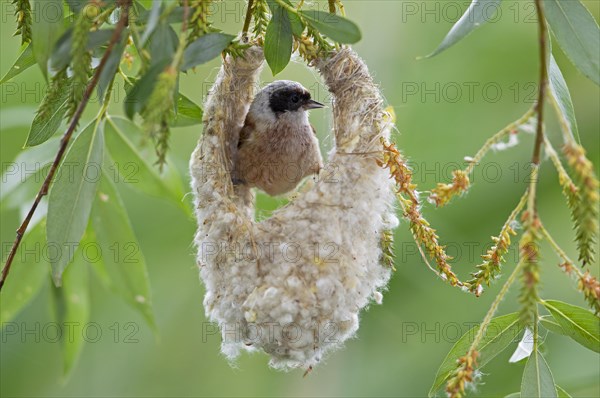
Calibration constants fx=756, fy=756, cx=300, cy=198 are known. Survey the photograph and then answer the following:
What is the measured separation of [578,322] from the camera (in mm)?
1724

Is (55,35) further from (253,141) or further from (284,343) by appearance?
(253,141)

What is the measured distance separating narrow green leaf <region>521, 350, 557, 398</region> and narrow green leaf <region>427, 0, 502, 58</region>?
0.72m

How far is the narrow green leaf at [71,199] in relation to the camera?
1693 millimetres

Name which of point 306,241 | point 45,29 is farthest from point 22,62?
point 306,241

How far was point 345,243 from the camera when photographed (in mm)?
2164

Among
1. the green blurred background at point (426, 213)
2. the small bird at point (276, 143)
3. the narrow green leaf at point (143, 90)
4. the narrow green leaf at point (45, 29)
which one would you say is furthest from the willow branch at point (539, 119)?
the green blurred background at point (426, 213)

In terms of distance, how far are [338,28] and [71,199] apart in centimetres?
72

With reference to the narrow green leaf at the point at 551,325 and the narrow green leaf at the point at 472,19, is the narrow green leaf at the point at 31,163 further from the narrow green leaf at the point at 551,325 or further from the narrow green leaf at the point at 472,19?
the narrow green leaf at the point at 551,325

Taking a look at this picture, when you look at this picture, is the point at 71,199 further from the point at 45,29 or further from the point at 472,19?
the point at 472,19

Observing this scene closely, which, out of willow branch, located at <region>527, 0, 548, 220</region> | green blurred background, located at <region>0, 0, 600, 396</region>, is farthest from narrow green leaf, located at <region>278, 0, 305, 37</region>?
green blurred background, located at <region>0, 0, 600, 396</region>

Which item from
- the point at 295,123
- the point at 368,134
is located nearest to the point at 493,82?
the point at 295,123

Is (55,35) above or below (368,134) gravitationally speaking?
above

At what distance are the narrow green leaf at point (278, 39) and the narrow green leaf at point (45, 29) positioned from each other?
1.70 ft

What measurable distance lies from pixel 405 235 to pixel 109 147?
9.89ft
